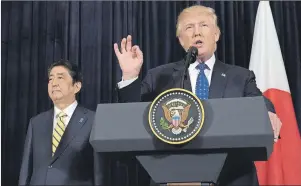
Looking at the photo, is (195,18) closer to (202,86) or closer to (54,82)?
(202,86)

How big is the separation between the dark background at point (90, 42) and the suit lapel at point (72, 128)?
31.7 inches

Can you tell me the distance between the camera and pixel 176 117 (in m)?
1.16

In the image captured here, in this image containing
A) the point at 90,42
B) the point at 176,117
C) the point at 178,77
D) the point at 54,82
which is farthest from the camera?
the point at 90,42

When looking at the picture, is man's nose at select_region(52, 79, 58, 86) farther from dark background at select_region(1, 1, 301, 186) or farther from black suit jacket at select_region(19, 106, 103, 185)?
dark background at select_region(1, 1, 301, 186)

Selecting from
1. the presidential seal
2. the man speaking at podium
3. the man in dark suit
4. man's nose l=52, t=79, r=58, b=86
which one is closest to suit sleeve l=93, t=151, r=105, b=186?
the man in dark suit

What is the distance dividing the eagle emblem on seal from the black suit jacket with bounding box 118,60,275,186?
0.90ft

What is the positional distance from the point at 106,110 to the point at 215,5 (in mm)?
2391

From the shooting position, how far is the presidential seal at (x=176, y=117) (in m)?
1.16

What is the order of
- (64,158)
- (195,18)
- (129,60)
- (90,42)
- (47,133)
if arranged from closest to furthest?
(129,60) < (195,18) < (64,158) < (47,133) < (90,42)

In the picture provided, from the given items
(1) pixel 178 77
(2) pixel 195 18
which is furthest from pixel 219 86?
(2) pixel 195 18

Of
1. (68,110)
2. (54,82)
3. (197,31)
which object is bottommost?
(68,110)

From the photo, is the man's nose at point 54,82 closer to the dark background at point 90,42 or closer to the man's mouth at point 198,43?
the dark background at point 90,42

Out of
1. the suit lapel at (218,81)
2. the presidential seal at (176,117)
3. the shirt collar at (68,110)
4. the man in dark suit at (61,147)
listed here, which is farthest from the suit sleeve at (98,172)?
the presidential seal at (176,117)

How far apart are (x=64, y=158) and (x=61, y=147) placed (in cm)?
5
